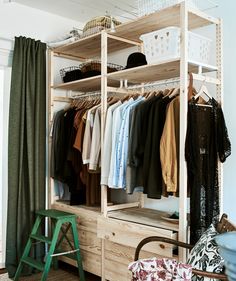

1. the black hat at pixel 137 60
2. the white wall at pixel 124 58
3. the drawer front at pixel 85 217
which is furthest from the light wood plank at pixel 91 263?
the black hat at pixel 137 60

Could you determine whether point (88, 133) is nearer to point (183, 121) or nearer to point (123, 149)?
point (123, 149)

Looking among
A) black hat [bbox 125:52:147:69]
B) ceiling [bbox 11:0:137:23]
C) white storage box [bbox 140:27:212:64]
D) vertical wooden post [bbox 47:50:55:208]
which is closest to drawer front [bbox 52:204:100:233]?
vertical wooden post [bbox 47:50:55:208]

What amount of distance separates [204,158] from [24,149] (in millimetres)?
1859

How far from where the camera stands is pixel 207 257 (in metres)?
1.75

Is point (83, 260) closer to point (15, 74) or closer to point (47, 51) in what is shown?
point (15, 74)

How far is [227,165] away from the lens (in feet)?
8.99

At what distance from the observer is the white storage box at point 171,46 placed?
2.39 meters

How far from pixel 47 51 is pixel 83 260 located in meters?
2.19

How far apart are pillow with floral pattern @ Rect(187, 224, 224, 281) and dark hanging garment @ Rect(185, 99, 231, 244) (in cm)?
44

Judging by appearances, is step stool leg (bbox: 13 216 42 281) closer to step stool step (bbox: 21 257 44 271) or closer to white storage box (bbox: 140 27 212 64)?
step stool step (bbox: 21 257 44 271)

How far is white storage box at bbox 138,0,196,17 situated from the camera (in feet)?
8.11

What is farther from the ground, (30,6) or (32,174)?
(30,6)

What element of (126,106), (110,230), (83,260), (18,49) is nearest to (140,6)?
(126,106)

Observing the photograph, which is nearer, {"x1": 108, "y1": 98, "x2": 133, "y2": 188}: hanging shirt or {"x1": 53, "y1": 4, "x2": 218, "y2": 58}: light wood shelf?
{"x1": 53, "y1": 4, "x2": 218, "y2": 58}: light wood shelf
